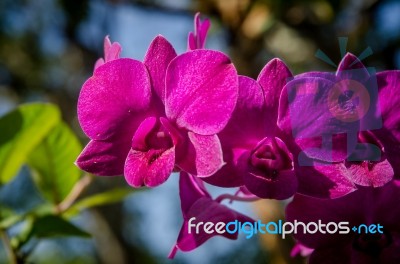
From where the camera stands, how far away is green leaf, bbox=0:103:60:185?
28.7 inches

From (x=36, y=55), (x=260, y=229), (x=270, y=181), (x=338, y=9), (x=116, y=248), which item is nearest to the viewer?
(x=270, y=181)

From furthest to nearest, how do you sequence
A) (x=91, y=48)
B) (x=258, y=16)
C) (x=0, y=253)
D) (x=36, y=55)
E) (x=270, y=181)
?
(x=0, y=253) < (x=36, y=55) < (x=91, y=48) < (x=258, y=16) < (x=270, y=181)

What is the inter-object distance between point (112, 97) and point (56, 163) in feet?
1.27

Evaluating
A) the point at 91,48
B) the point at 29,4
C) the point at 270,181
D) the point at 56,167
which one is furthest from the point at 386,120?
the point at 29,4

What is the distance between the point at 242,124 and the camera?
0.43m

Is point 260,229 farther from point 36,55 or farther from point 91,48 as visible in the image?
point 36,55

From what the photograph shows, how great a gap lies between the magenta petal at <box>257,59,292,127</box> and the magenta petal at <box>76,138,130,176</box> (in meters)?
0.13

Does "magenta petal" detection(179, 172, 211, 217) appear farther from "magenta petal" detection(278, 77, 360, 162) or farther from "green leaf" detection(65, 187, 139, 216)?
"green leaf" detection(65, 187, 139, 216)

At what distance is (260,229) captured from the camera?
0.52 m

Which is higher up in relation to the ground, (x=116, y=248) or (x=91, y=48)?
(x=91, y=48)

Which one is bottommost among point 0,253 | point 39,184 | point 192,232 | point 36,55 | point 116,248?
point 0,253

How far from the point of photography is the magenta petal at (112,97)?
433 millimetres

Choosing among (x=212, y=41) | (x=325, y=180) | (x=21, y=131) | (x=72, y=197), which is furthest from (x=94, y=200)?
(x=212, y=41)

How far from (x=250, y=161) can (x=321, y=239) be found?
112 mm
